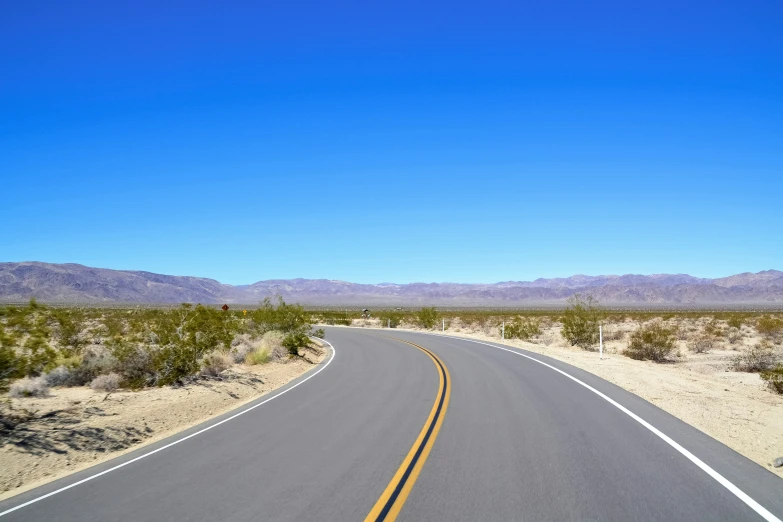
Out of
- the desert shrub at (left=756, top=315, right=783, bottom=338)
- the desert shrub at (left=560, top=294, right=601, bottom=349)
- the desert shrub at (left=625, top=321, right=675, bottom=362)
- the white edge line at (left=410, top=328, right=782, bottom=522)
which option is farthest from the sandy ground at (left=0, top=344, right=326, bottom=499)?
the desert shrub at (left=756, top=315, right=783, bottom=338)

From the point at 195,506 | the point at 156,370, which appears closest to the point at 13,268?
the point at 156,370

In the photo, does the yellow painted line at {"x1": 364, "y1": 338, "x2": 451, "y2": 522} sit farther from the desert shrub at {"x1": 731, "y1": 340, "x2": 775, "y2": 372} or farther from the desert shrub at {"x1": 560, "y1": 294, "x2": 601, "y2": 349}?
the desert shrub at {"x1": 560, "y1": 294, "x2": 601, "y2": 349}

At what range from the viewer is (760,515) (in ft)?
19.7

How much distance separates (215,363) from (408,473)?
45.4 ft

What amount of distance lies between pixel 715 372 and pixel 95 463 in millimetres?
22606

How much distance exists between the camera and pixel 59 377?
15.9m

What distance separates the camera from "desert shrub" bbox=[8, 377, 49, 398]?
13164 mm

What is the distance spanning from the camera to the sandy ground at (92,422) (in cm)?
912

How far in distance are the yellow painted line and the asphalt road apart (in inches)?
1.3

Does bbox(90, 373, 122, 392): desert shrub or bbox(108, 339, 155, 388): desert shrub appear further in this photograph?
bbox(108, 339, 155, 388): desert shrub

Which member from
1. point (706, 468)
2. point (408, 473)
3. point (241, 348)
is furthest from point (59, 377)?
point (706, 468)

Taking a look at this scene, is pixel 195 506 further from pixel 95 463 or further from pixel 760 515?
pixel 760 515

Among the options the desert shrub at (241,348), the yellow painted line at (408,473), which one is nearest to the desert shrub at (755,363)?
the yellow painted line at (408,473)

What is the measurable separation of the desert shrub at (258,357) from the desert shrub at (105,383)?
7.66m
